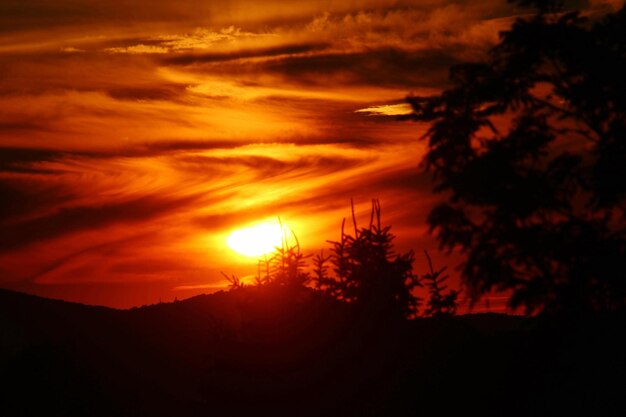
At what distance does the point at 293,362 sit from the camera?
34.6 metres

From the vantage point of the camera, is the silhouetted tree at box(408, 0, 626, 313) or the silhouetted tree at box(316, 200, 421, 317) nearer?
the silhouetted tree at box(408, 0, 626, 313)

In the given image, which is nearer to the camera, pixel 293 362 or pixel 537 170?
pixel 537 170

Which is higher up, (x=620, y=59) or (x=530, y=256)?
(x=620, y=59)

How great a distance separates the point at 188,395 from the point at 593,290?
2165cm

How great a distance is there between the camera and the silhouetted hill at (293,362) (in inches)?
1040

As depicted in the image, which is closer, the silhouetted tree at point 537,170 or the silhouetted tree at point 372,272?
the silhouetted tree at point 537,170

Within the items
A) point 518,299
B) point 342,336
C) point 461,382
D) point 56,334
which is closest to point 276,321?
point 342,336

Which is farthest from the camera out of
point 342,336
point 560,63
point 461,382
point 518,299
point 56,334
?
point 56,334

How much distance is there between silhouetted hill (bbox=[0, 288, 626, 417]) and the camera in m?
26.4

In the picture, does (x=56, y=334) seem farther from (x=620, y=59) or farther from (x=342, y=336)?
(x=620, y=59)

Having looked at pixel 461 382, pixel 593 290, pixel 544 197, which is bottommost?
pixel 461 382

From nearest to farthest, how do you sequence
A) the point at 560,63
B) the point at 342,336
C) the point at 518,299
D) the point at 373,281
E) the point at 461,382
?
the point at 518,299 → the point at 560,63 → the point at 461,382 → the point at 342,336 → the point at 373,281

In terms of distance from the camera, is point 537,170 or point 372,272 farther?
point 372,272

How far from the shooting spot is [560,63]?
24.0 meters
